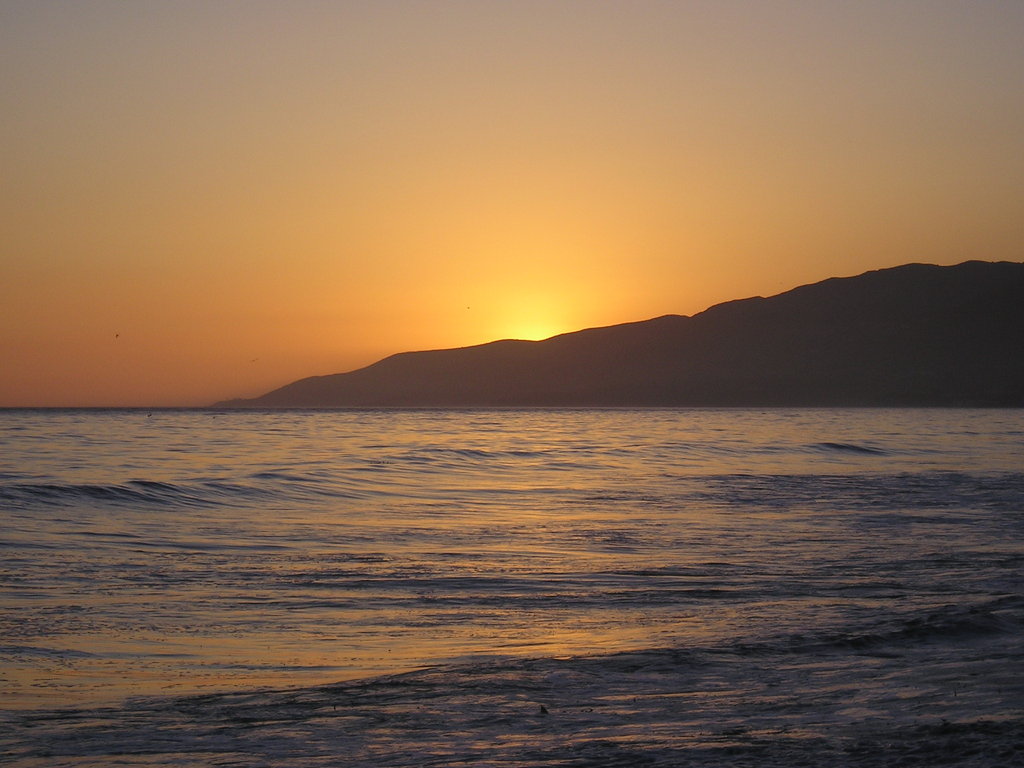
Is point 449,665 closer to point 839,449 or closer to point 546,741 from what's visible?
point 546,741

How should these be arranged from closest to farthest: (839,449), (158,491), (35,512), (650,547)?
1. (650,547)
2. (35,512)
3. (158,491)
4. (839,449)

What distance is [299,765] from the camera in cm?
591

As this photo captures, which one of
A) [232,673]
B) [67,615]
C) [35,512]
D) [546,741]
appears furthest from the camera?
[35,512]

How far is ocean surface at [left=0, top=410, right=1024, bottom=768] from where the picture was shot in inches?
249

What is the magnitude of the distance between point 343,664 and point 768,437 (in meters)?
59.3

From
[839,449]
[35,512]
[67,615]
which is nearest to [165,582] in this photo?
[67,615]

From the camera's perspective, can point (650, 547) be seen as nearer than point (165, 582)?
No

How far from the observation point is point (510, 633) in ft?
31.2

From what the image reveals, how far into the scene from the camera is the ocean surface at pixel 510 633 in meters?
6.33

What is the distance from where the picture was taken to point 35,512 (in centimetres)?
1998

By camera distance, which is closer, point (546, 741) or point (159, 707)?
point (546, 741)

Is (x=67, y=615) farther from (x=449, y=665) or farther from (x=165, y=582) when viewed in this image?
Result: (x=449, y=665)

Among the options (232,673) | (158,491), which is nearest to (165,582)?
(232,673)

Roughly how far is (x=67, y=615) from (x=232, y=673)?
2.93 metres
